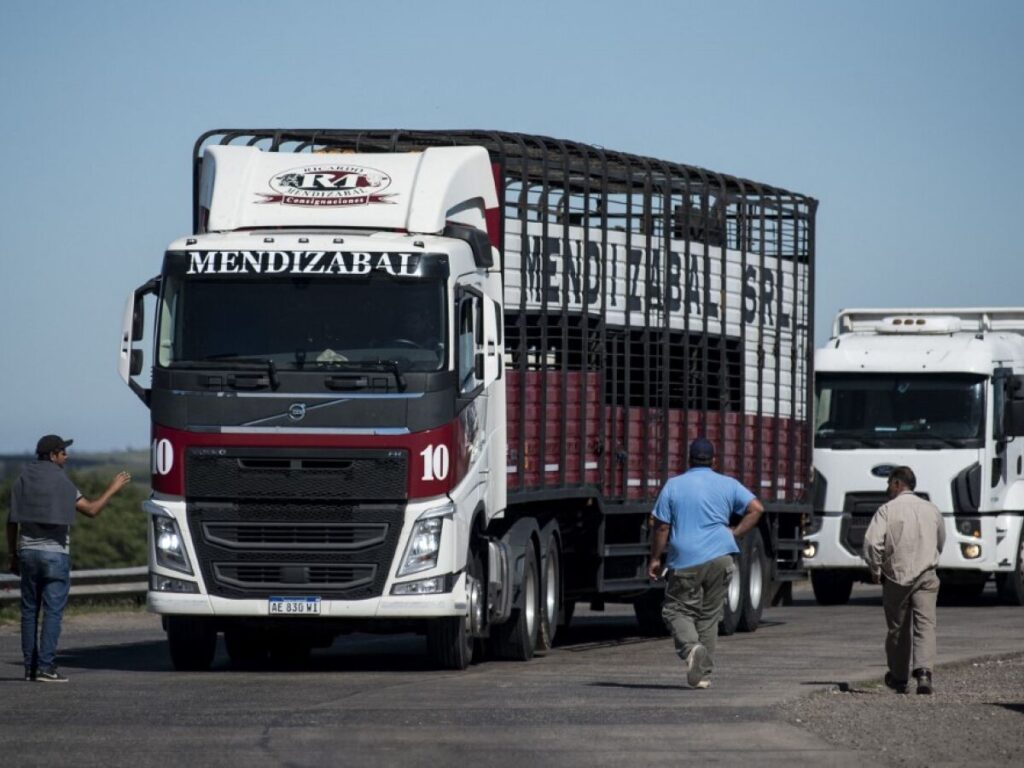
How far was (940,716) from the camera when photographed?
14.2 meters

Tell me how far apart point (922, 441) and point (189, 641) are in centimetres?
1372

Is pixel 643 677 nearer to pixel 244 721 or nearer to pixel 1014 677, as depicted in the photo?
pixel 1014 677

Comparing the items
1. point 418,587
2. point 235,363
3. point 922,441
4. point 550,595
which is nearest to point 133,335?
→ point 235,363

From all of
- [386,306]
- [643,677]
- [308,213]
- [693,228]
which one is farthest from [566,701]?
[693,228]

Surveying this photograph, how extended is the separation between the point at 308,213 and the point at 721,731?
6.34m

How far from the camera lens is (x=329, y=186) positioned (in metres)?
17.9

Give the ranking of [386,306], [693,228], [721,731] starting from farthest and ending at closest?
[693,228] → [386,306] → [721,731]

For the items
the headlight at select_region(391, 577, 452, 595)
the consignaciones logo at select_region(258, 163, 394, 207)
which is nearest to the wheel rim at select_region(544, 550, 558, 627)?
the headlight at select_region(391, 577, 452, 595)

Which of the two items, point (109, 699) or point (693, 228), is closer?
point (109, 699)

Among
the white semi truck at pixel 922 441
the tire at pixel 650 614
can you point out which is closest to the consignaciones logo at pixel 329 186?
the tire at pixel 650 614

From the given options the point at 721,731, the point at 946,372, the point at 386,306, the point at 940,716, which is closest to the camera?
the point at 721,731

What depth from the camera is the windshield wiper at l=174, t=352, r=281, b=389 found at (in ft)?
54.8

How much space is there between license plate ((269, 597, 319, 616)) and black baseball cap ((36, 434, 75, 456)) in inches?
78.7

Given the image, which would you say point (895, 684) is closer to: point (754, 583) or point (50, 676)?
point (50, 676)
